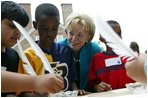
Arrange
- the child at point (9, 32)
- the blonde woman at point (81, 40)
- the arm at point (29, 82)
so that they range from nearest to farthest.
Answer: the arm at point (29, 82), the child at point (9, 32), the blonde woman at point (81, 40)

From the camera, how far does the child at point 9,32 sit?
0.80m

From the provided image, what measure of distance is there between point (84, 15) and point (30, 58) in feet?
1.20

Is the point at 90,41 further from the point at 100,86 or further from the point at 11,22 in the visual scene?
the point at 11,22

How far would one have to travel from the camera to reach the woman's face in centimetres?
117

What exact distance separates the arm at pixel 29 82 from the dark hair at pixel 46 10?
0.66 meters

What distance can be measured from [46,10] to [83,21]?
0.58ft

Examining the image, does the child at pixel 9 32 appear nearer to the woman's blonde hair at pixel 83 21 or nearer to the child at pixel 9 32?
the child at pixel 9 32

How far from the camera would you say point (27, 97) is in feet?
2.35

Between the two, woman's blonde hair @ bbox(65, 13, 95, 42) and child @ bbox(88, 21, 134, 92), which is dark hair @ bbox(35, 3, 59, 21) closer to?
woman's blonde hair @ bbox(65, 13, 95, 42)

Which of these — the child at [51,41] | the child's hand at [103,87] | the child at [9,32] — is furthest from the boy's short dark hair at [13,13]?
the child's hand at [103,87]

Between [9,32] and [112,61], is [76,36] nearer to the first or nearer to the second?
[112,61]

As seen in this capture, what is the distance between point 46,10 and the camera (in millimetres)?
1167

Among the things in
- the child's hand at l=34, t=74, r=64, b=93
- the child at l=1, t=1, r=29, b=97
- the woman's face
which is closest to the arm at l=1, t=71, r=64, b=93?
the child's hand at l=34, t=74, r=64, b=93

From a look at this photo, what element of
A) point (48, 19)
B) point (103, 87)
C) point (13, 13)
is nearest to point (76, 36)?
point (48, 19)
